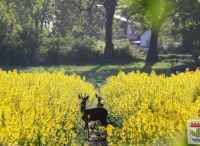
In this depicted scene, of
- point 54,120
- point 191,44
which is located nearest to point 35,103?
point 54,120

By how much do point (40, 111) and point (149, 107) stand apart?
355 cm

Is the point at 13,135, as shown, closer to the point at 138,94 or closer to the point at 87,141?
the point at 87,141

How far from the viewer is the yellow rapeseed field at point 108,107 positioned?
1024 cm

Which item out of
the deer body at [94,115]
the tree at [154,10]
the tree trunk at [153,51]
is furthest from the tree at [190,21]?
the deer body at [94,115]

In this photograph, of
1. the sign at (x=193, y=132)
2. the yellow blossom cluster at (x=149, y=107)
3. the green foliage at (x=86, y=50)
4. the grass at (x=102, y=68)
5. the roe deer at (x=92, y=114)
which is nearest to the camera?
the sign at (x=193, y=132)

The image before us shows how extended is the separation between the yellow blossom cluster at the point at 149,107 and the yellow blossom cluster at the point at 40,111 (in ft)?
3.52

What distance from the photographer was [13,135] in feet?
29.9

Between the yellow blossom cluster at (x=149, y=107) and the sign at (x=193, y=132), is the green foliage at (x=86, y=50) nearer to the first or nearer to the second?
the yellow blossom cluster at (x=149, y=107)

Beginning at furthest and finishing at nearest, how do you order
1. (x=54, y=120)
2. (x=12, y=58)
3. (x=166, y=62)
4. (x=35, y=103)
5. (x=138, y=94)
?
(x=166, y=62) → (x=12, y=58) → (x=138, y=94) → (x=35, y=103) → (x=54, y=120)

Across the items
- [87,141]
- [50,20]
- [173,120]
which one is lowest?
[87,141]

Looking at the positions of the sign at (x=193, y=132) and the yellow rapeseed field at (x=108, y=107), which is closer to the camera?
the sign at (x=193, y=132)

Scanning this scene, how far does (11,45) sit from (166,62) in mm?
14908

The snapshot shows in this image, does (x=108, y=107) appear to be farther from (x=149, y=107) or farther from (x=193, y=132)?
(x=193, y=132)

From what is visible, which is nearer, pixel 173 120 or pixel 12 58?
pixel 173 120
